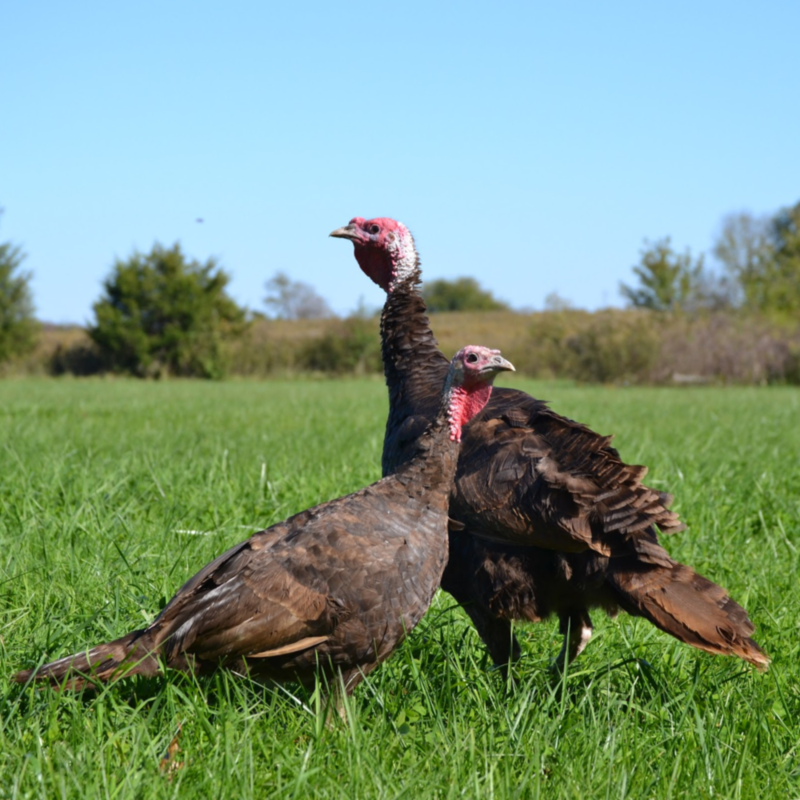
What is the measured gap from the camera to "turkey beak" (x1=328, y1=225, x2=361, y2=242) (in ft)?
14.8

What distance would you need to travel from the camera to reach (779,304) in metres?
47.5

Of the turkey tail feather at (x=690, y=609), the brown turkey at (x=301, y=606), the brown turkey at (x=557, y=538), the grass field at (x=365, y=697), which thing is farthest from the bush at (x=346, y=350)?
the brown turkey at (x=301, y=606)

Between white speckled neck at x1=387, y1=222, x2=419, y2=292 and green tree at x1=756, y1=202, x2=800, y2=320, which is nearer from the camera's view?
white speckled neck at x1=387, y1=222, x2=419, y2=292

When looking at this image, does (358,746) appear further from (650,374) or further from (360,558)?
(650,374)

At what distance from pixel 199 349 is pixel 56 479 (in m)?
35.3

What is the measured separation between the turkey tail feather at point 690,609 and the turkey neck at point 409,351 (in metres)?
1.22

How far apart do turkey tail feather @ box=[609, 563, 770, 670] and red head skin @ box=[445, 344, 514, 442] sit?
838 mm

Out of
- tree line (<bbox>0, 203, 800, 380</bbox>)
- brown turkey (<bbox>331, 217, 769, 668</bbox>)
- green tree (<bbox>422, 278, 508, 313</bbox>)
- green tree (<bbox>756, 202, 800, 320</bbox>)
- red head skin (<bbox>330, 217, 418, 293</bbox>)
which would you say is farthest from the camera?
green tree (<bbox>422, 278, 508, 313</bbox>)

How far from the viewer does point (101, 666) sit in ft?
8.69

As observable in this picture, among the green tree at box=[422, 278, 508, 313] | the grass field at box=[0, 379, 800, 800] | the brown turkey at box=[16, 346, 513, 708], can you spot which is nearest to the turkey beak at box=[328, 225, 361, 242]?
the grass field at box=[0, 379, 800, 800]

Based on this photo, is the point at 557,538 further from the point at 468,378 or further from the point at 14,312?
the point at 14,312

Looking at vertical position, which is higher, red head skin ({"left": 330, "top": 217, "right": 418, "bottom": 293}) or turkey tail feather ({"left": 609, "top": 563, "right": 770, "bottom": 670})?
red head skin ({"left": 330, "top": 217, "right": 418, "bottom": 293})

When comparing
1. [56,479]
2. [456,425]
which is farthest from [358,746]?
[56,479]

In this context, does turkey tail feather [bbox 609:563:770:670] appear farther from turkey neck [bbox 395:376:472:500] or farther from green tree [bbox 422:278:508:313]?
green tree [bbox 422:278:508:313]
